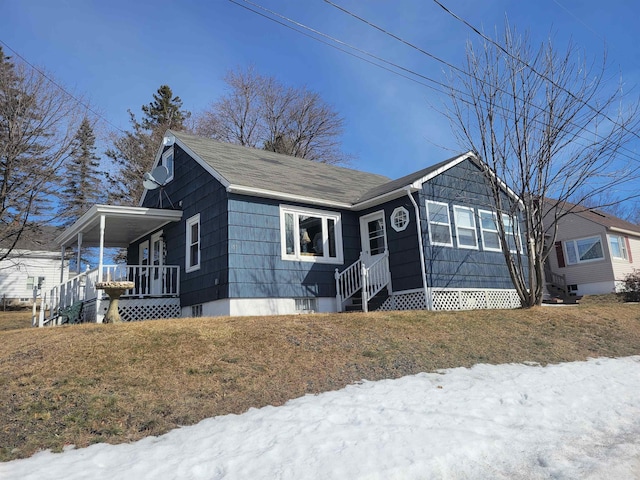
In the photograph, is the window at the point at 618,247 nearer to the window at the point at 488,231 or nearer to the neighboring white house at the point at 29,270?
the window at the point at 488,231

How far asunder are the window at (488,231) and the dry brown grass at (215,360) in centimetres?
463

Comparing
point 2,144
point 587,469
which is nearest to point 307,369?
point 587,469

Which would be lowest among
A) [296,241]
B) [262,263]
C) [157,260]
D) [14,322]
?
[14,322]

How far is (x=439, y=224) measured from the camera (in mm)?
13359

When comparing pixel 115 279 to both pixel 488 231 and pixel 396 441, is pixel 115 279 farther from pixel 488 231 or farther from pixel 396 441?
pixel 488 231

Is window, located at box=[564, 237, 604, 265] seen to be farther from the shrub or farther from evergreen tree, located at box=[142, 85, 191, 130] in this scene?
evergreen tree, located at box=[142, 85, 191, 130]

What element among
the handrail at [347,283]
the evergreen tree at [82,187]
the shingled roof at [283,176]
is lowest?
the handrail at [347,283]

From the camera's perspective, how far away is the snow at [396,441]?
3.56m

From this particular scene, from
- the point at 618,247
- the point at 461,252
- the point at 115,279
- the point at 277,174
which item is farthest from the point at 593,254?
the point at 115,279

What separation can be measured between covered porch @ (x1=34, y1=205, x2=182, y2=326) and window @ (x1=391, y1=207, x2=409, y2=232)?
21.0 feet

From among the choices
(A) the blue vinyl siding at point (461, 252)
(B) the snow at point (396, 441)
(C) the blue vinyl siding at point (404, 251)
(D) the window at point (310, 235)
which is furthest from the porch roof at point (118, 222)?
(B) the snow at point (396, 441)

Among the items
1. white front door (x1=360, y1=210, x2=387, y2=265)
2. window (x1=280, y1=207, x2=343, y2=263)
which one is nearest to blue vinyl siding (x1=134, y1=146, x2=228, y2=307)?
window (x1=280, y1=207, x2=343, y2=263)

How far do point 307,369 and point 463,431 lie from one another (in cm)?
244

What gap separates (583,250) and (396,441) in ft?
73.3
